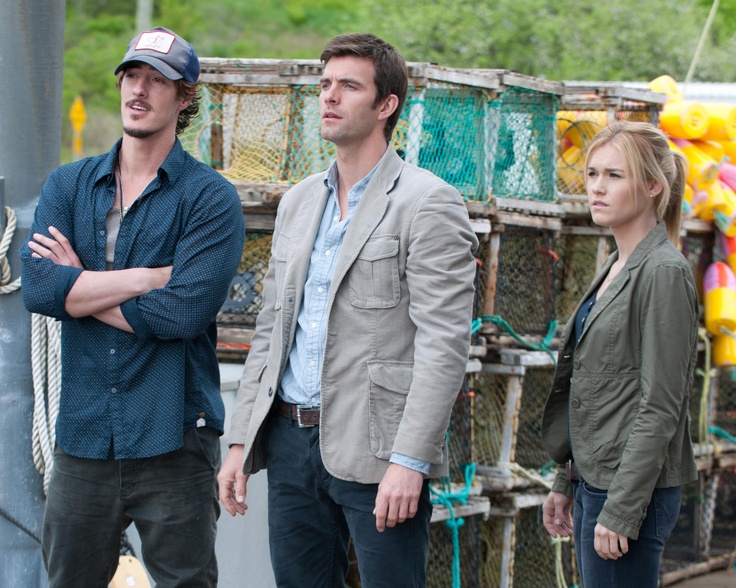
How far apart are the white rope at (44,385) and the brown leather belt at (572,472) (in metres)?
1.73

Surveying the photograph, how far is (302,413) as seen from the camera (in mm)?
3088

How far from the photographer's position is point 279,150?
5.09m

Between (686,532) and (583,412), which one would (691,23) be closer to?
(686,532)

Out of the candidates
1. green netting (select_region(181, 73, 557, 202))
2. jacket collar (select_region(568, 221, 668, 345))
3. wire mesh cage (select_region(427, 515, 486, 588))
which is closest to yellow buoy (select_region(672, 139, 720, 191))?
green netting (select_region(181, 73, 557, 202))

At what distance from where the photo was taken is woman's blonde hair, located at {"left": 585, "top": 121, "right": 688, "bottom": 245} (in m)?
3.09

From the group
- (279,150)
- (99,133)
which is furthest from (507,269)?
(99,133)

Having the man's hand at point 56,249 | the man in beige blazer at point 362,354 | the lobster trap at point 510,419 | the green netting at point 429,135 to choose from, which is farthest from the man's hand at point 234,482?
the lobster trap at point 510,419

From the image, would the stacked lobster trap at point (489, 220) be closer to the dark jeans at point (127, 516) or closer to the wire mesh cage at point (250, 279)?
the wire mesh cage at point (250, 279)

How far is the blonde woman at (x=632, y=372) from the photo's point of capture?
2.91 m

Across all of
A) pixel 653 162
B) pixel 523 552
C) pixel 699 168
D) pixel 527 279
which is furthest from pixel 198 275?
pixel 699 168

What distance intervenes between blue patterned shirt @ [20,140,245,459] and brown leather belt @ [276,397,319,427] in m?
0.31

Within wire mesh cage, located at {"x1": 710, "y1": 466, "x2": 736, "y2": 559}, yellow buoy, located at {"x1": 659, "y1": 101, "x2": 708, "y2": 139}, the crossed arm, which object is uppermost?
yellow buoy, located at {"x1": 659, "y1": 101, "x2": 708, "y2": 139}

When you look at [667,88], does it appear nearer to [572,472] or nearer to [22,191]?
[572,472]

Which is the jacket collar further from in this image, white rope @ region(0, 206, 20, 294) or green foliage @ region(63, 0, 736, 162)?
green foliage @ region(63, 0, 736, 162)
